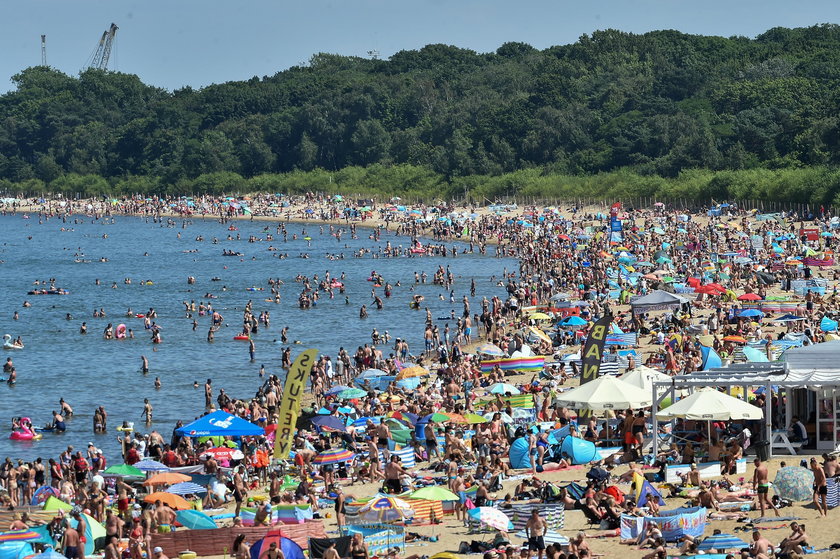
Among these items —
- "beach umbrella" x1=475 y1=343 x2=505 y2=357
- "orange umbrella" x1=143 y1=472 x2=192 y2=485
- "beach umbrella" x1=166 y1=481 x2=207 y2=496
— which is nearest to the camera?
"beach umbrella" x1=166 y1=481 x2=207 y2=496

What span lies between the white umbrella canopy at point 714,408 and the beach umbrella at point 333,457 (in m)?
6.12

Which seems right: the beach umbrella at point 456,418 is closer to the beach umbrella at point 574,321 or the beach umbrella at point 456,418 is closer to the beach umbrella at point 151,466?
the beach umbrella at point 151,466

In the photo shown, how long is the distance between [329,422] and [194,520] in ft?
24.5

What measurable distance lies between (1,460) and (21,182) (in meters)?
131

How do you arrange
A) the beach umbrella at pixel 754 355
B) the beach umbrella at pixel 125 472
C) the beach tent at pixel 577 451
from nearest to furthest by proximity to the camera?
1. the beach umbrella at pixel 125 472
2. the beach tent at pixel 577 451
3. the beach umbrella at pixel 754 355

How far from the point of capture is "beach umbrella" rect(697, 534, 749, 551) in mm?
16344

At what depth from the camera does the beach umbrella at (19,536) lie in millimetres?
18309

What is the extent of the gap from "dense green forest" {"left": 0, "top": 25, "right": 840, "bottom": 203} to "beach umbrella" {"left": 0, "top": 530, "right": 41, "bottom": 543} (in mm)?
58708

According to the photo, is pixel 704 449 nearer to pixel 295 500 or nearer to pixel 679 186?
pixel 295 500

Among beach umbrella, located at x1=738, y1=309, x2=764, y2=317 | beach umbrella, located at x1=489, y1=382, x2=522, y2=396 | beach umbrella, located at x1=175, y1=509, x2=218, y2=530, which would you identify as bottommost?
beach umbrella, located at x1=175, y1=509, x2=218, y2=530

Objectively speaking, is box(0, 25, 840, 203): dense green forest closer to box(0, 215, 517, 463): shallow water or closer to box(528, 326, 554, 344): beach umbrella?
box(0, 215, 517, 463): shallow water

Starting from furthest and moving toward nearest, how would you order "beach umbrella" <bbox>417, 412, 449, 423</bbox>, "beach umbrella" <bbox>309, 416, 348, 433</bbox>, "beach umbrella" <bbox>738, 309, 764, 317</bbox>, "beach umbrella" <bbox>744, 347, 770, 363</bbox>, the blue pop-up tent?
1. "beach umbrella" <bbox>738, 309, 764, 317</bbox>
2. "beach umbrella" <bbox>744, 347, 770, 363</bbox>
3. "beach umbrella" <bbox>309, 416, 348, 433</bbox>
4. "beach umbrella" <bbox>417, 412, 449, 423</bbox>
5. the blue pop-up tent

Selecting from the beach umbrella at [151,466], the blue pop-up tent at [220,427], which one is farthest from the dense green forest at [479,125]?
the beach umbrella at [151,466]

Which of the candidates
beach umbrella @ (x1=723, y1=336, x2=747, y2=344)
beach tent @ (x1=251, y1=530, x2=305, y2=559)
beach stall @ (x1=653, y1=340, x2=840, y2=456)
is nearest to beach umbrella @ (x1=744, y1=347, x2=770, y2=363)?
beach umbrella @ (x1=723, y1=336, x2=747, y2=344)
